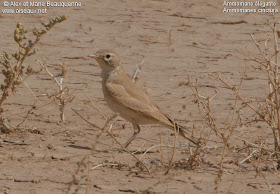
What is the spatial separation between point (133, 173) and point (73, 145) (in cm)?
98

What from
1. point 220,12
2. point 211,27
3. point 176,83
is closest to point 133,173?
point 176,83

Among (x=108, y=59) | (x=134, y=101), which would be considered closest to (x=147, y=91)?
(x=108, y=59)

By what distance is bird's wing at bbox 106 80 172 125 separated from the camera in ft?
22.4

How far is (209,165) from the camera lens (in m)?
6.32

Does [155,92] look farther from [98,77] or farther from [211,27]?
[211,27]

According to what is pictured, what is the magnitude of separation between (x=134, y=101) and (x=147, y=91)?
1.83 m

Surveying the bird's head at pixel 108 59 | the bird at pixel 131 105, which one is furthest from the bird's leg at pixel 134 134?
the bird's head at pixel 108 59

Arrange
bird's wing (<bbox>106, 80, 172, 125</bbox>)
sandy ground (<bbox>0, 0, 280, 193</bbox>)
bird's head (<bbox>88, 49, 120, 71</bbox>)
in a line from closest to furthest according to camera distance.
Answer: sandy ground (<bbox>0, 0, 280, 193</bbox>) < bird's wing (<bbox>106, 80, 172, 125</bbox>) < bird's head (<bbox>88, 49, 120, 71</bbox>)

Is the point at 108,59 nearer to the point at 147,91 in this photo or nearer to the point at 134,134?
the point at 134,134

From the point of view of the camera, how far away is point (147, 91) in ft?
28.7

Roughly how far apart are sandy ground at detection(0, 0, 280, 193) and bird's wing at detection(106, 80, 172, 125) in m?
0.28

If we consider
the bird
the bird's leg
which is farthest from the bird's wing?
the bird's leg

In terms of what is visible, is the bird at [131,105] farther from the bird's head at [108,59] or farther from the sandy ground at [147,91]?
the sandy ground at [147,91]

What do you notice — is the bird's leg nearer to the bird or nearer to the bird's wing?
the bird
